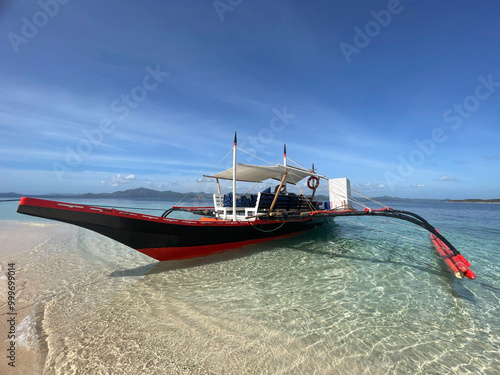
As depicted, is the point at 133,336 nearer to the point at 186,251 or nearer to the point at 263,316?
the point at 263,316

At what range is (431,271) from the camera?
8.02 meters

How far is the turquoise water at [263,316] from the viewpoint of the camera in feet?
11.4

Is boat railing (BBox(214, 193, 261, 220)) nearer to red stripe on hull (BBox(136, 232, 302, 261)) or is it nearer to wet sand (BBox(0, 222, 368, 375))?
red stripe on hull (BBox(136, 232, 302, 261))

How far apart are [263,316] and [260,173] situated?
9.15 metres

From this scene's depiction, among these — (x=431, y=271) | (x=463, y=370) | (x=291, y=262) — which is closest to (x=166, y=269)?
(x=291, y=262)

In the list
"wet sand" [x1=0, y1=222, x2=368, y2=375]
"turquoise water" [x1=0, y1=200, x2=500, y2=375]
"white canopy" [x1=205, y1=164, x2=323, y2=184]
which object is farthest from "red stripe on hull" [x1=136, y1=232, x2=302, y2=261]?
"white canopy" [x1=205, y1=164, x2=323, y2=184]

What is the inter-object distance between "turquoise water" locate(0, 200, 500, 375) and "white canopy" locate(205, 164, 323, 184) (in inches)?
188

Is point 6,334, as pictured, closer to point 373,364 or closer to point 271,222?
point 373,364

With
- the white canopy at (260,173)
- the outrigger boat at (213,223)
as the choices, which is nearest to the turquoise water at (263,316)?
the outrigger boat at (213,223)

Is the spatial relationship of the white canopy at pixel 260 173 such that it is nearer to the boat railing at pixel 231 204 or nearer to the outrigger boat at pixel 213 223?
the outrigger boat at pixel 213 223

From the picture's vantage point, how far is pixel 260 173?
517 inches

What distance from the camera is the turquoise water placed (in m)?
3.48

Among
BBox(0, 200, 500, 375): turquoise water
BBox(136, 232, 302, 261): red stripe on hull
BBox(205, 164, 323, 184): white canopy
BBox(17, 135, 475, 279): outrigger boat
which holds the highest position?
BBox(205, 164, 323, 184): white canopy

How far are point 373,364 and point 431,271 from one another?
6503 millimetres
